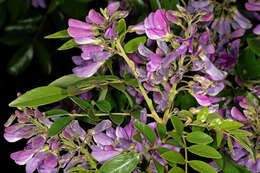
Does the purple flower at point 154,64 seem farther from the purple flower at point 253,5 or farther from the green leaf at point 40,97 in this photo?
the purple flower at point 253,5

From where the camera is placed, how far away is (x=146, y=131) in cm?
40

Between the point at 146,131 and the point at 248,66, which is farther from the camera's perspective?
the point at 248,66

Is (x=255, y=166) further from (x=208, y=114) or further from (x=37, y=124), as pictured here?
(x=37, y=124)

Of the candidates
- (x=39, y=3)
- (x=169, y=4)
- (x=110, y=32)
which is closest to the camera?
(x=110, y=32)

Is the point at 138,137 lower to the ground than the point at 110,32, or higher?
lower

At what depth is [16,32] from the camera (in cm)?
90

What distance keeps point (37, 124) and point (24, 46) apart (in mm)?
502

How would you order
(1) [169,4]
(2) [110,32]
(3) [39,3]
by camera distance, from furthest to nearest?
(3) [39,3] → (1) [169,4] → (2) [110,32]

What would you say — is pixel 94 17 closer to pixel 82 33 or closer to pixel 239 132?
pixel 82 33

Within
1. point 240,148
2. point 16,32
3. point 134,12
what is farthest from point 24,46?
point 240,148

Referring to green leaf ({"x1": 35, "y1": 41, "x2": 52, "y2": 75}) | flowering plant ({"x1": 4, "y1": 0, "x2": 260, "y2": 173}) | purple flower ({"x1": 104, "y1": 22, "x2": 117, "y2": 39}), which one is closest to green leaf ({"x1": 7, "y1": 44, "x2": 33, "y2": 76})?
green leaf ({"x1": 35, "y1": 41, "x2": 52, "y2": 75})

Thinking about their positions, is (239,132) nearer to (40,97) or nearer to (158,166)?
(158,166)

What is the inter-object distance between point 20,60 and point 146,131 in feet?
1.90

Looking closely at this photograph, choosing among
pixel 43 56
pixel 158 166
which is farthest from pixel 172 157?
pixel 43 56
